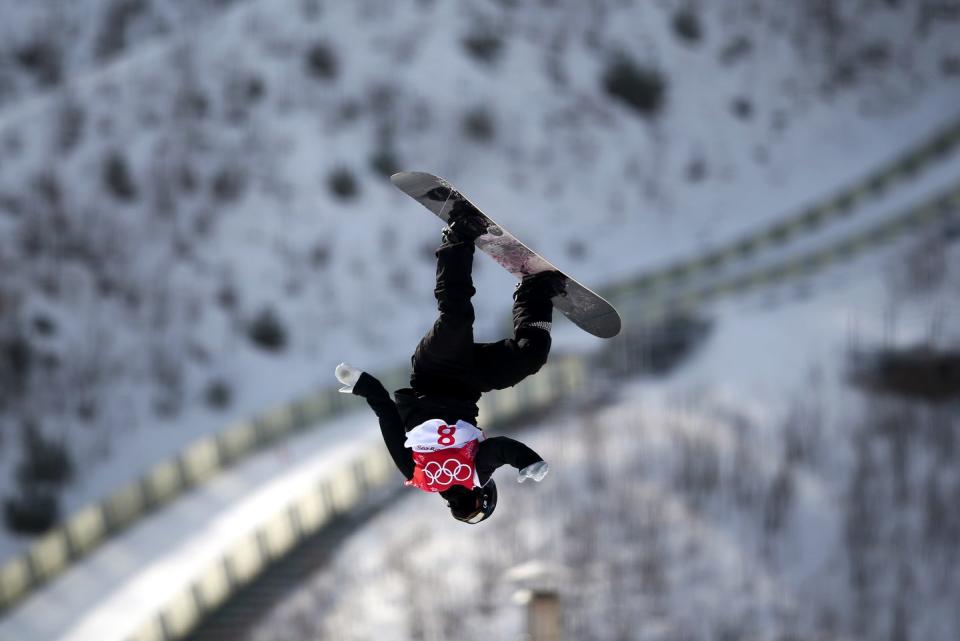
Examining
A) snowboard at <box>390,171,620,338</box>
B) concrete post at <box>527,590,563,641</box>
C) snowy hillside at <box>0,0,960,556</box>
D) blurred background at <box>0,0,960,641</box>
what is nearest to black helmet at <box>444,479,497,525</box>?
snowboard at <box>390,171,620,338</box>

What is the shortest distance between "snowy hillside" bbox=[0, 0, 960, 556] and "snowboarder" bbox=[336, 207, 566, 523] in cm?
2589

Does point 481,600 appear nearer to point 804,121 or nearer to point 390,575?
point 390,575

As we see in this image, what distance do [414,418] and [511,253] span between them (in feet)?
3.62

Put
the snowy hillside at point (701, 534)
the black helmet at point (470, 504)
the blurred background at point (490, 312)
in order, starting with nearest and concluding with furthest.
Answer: the black helmet at point (470, 504) → the snowy hillside at point (701, 534) → the blurred background at point (490, 312)

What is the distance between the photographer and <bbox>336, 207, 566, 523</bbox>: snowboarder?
5.66 m

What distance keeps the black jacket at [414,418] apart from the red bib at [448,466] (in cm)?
5

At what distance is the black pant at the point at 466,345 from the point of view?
5625mm

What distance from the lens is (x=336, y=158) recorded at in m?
42.8

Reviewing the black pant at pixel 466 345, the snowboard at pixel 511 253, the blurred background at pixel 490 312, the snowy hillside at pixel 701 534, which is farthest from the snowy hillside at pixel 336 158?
the snowboard at pixel 511 253

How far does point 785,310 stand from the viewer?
33.2m

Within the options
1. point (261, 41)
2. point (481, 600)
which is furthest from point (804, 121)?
point (481, 600)

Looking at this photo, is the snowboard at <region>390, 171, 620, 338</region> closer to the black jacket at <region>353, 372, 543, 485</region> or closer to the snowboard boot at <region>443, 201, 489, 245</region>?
the snowboard boot at <region>443, 201, 489, 245</region>

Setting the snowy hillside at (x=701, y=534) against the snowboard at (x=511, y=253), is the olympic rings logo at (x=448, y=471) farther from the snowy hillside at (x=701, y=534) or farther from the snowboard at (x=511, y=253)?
the snowy hillside at (x=701, y=534)

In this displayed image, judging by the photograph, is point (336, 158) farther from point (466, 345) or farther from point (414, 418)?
point (466, 345)
